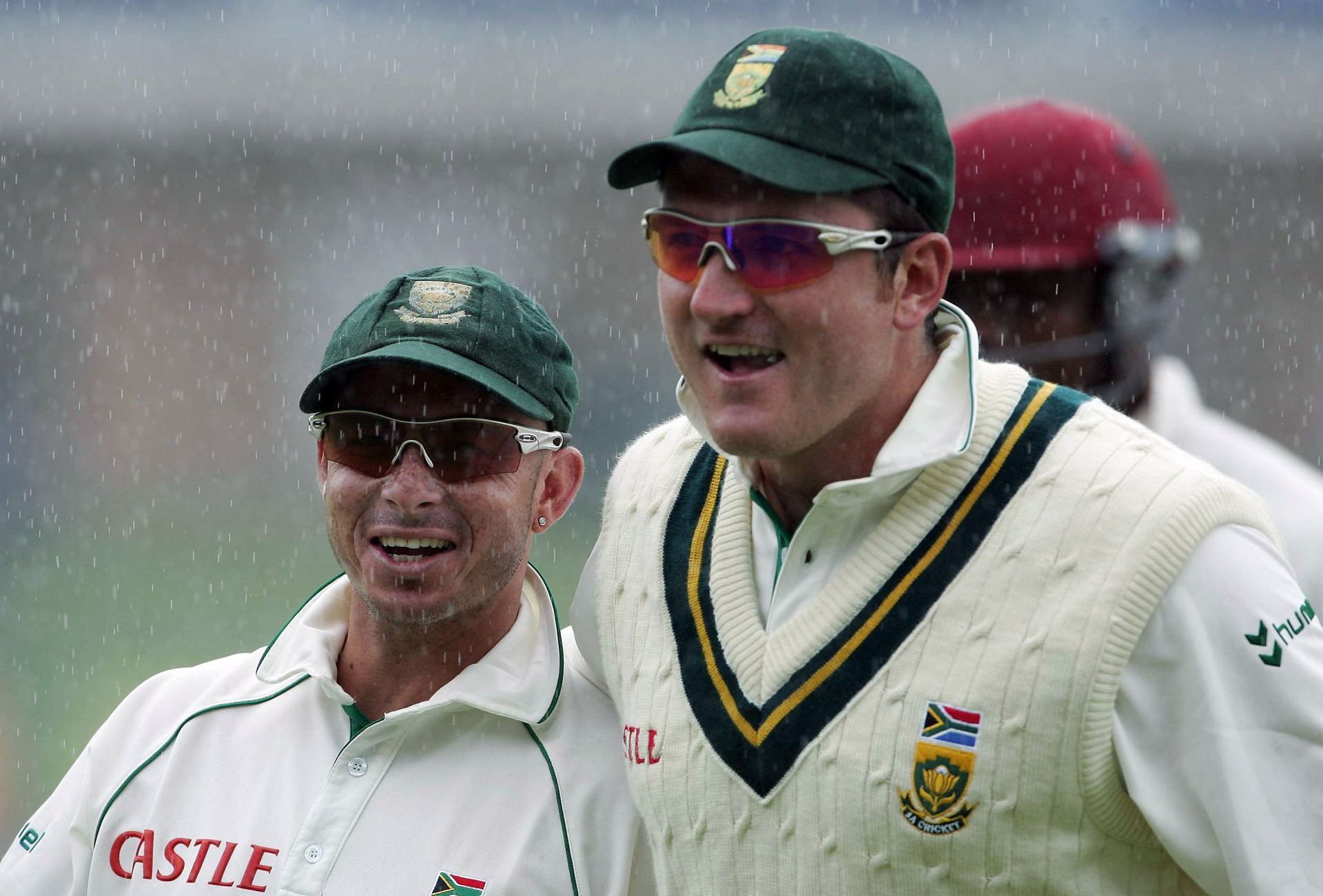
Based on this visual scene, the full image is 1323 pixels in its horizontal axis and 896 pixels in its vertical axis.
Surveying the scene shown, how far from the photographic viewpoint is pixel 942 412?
2361 mm

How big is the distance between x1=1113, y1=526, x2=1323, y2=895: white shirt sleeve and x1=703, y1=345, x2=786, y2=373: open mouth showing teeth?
624 mm

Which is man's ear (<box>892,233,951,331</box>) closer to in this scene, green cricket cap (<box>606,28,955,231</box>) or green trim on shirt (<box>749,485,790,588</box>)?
green cricket cap (<box>606,28,955,231</box>)

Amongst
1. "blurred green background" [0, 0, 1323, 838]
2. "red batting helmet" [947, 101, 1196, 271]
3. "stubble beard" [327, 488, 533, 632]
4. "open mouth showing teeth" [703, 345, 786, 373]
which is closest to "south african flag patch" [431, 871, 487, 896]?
"stubble beard" [327, 488, 533, 632]

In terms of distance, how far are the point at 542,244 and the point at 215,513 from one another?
342 centimetres

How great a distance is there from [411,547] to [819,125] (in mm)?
1012

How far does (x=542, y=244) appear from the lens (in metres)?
12.9

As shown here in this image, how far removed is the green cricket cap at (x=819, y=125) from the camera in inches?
88.8

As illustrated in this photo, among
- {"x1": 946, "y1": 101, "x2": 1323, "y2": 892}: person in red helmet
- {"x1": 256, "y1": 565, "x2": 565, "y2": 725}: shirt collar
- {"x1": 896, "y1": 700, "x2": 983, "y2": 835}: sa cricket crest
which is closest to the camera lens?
{"x1": 896, "y1": 700, "x2": 983, "y2": 835}: sa cricket crest

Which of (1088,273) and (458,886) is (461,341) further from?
(1088,273)

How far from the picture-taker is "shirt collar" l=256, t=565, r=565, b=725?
8.97 ft

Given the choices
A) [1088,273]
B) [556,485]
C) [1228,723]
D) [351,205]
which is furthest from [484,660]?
[351,205]

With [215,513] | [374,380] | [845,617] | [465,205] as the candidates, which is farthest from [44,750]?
[845,617]

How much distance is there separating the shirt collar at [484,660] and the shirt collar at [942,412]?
0.58 m

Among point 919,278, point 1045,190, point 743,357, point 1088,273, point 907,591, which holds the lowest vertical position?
point 907,591
